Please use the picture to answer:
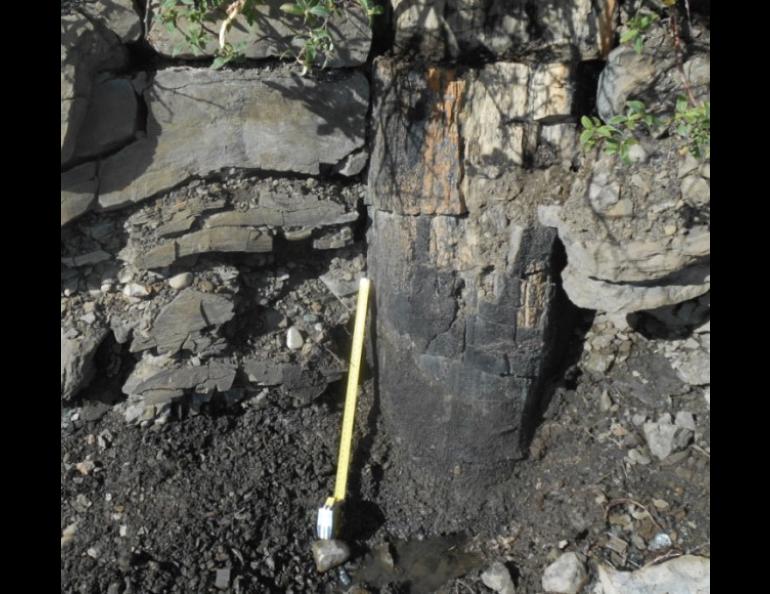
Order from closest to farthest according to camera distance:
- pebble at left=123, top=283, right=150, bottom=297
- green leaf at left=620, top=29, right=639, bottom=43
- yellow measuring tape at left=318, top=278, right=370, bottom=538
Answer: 1. green leaf at left=620, top=29, right=639, bottom=43
2. pebble at left=123, top=283, right=150, bottom=297
3. yellow measuring tape at left=318, top=278, right=370, bottom=538

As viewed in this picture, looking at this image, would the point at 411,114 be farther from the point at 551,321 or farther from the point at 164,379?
the point at 164,379

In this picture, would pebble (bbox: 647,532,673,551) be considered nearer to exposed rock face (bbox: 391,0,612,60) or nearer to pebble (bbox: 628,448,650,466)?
pebble (bbox: 628,448,650,466)

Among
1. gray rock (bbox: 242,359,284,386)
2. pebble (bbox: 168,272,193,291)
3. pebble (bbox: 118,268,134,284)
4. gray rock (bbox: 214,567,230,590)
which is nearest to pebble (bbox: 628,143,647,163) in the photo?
gray rock (bbox: 242,359,284,386)

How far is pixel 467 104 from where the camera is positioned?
288cm

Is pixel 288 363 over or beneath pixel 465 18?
beneath

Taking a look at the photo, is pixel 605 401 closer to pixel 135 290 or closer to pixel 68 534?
pixel 135 290

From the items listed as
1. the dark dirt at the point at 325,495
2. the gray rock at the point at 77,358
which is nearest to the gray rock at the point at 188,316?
the gray rock at the point at 77,358

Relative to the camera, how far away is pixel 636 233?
2771 millimetres

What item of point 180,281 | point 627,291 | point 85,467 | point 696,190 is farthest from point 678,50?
point 85,467

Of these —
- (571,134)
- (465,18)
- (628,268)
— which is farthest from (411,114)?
(628,268)

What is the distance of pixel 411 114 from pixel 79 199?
135 cm

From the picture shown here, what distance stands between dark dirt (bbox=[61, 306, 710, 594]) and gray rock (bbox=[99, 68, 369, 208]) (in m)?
1.04

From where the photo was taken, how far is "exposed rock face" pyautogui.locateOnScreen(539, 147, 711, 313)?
2.70 m

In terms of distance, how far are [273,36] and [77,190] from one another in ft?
3.21
